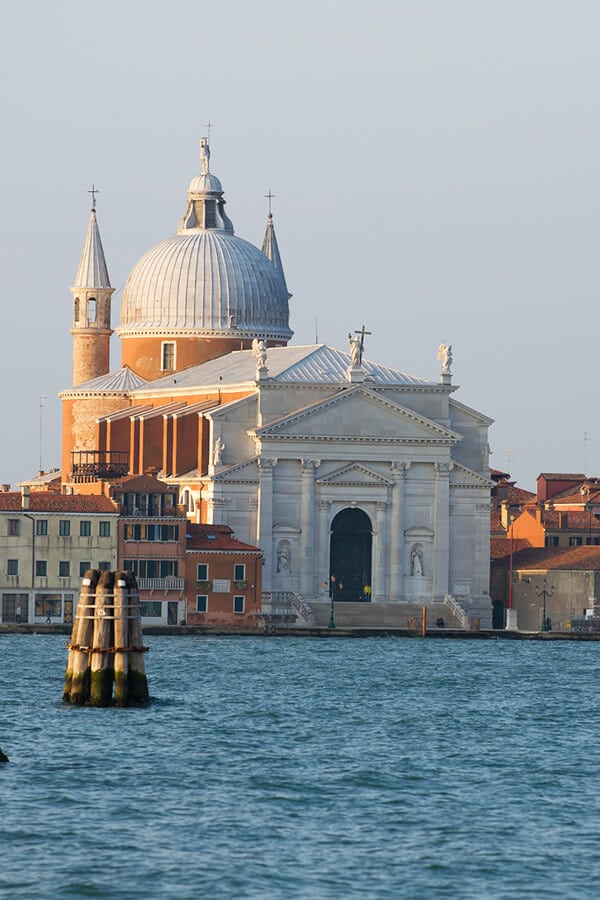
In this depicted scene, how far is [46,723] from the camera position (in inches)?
1678

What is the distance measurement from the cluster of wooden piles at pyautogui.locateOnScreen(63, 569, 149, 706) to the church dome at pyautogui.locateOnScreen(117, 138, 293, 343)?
179 ft

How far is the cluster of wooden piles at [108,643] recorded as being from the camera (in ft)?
139

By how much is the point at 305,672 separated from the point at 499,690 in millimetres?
5939

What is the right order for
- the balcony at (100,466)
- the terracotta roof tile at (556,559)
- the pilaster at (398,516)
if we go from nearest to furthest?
the terracotta roof tile at (556,559) → the pilaster at (398,516) → the balcony at (100,466)

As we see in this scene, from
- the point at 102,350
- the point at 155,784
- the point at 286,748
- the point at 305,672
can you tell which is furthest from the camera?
the point at 102,350

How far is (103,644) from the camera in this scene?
42.3 metres

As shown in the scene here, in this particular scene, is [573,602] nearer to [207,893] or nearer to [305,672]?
[305,672]

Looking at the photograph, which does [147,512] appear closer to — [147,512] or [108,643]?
[147,512]

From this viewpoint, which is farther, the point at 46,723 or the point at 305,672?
the point at 305,672

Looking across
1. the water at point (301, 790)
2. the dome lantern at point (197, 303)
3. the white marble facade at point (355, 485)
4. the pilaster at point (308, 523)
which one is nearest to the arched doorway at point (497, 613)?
the white marble facade at point (355, 485)

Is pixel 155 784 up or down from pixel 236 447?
down

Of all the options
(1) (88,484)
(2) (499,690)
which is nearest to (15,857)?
(2) (499,690)

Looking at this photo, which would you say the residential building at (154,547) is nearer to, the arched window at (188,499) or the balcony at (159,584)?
the balcony at (159,584)

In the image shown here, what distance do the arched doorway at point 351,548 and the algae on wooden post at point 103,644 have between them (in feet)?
135
